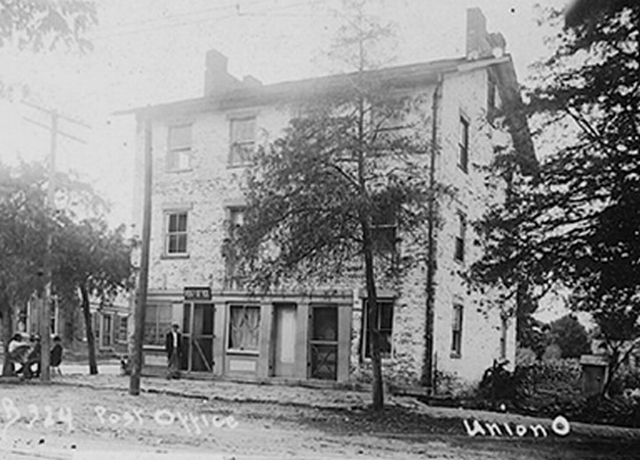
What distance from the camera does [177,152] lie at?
512 inches

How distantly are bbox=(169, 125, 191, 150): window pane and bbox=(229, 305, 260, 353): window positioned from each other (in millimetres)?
3417

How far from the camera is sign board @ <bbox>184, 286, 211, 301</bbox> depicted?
14789 millimetres

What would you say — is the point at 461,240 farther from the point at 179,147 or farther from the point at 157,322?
the point at 157,322

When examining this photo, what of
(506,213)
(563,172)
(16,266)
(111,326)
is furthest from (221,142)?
(111,326)

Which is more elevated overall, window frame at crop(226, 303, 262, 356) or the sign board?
the sign board

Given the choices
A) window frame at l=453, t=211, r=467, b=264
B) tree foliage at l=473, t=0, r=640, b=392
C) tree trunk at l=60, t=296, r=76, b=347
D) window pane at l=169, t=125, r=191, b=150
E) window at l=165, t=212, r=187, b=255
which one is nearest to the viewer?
tree foliage at l=473, t=0, r=640, b=392

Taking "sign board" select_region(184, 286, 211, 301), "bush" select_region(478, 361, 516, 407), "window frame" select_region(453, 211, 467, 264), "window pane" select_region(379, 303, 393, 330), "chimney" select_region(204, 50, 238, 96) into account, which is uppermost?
"chimney" select_region(204, 50, 238, 96)

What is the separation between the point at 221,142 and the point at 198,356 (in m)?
4.55

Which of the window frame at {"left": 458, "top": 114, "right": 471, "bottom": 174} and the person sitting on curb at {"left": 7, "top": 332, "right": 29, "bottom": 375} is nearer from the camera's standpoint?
the window frame at {"left": 458, "top": 114, "right": 471, "bottom": 174}

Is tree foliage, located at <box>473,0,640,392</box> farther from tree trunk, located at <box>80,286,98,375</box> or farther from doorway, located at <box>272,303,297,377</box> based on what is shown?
tree trunk, located at <box>80,286,98,375</box>

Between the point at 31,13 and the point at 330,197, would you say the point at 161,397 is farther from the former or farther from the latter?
the point at 31,13

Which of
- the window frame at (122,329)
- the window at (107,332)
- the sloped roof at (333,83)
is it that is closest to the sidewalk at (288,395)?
the sloped roof at (333,83)

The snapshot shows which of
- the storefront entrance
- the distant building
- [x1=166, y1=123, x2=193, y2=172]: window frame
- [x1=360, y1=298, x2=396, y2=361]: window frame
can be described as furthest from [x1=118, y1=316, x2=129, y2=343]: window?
[x1=360, y1=298, x2=396, y2=361]: window frame

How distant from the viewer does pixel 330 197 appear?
898 centimetres
